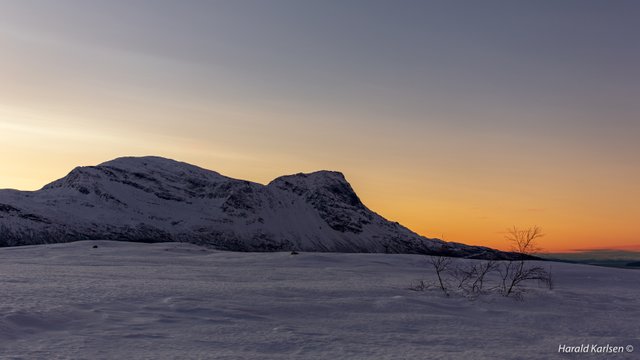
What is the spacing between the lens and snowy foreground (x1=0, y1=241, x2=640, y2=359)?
13.9 m

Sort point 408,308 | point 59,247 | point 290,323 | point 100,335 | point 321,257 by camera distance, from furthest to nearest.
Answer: point 59,247
point 321,257
point 408,308
point 290,323
point 100,335

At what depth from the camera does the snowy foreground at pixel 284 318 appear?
13.9 meters

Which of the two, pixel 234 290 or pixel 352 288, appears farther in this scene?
pixel 352 288

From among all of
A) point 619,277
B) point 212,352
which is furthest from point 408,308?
point 619,277

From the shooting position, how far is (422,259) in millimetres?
42500

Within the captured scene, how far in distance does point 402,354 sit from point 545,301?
11.5 meters

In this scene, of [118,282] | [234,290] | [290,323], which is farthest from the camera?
[118,282]

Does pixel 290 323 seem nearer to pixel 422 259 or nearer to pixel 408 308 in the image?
pixel 408 308

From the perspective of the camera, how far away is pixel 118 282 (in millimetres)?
24547

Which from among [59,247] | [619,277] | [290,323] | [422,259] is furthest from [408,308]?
[59,247]

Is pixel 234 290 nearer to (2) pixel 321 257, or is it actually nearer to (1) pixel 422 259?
(2) pixel 321 257

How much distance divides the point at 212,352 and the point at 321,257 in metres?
27.8

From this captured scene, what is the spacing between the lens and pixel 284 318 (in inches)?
712

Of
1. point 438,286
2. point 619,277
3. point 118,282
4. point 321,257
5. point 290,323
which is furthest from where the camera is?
point 321,257
